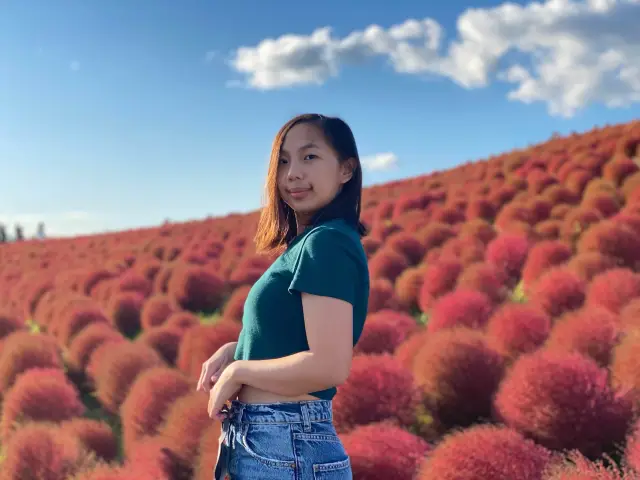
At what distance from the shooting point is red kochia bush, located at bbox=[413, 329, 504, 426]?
10.6 ft

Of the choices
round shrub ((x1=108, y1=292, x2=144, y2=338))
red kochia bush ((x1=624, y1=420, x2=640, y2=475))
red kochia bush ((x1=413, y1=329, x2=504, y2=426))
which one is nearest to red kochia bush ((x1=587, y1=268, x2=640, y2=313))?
red kochia bush ((x1=413, y1=329, x2=504, y2=426))

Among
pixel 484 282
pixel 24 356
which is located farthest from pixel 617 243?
pixel 24 356

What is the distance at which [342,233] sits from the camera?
4.34 feet

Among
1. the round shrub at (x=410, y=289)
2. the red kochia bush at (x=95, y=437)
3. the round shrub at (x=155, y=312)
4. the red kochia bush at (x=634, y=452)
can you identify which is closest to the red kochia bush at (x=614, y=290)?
the red kochia bush at (x=634, y=452)

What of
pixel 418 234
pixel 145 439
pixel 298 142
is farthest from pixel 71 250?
pixel 298 142

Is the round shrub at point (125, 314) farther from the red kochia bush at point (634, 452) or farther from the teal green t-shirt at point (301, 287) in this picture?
the teal green t-shirt at point (301, 287)

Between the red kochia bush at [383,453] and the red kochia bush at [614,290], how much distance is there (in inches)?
87.8

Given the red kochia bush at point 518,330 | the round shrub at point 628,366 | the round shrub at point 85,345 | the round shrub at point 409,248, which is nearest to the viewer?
the round shrub at point 628,366

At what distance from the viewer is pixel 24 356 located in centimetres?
470

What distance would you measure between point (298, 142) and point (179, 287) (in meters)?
6.51

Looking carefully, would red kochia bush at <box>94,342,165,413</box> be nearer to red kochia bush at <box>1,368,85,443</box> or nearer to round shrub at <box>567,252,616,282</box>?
red kochia bush at <box>1,368,85,443</box>

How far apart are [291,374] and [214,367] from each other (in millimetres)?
388

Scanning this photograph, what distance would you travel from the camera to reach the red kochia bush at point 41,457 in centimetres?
288

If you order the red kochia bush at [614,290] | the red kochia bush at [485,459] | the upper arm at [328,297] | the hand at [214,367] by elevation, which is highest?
the upper arm at [328,297]
